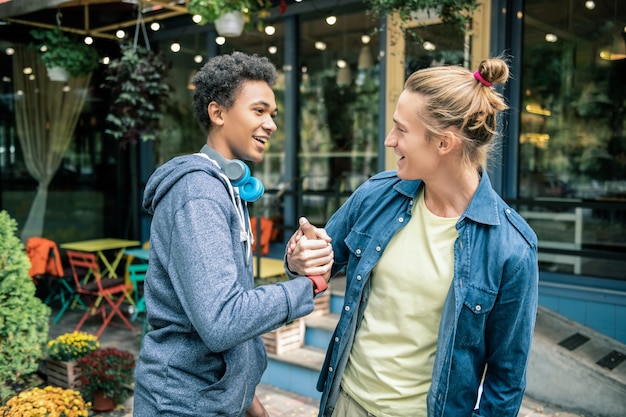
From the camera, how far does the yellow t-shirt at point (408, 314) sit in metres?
1.68

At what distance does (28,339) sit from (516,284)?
10.8ft

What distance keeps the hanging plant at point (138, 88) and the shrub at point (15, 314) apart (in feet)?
7.09

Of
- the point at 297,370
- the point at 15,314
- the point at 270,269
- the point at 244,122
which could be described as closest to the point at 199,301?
the point at 244,122

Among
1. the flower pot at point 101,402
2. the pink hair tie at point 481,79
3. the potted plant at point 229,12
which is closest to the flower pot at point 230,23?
the potted plant at point 229,12

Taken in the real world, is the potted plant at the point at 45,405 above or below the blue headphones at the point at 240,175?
below

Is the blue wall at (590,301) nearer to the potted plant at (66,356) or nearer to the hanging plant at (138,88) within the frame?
the potted plant at (66,356)

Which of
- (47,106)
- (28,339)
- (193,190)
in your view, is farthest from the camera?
(47,106)

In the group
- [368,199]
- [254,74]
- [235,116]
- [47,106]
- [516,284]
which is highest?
[47,106]

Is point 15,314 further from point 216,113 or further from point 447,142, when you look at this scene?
point 447,142

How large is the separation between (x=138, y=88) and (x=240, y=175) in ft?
15.1

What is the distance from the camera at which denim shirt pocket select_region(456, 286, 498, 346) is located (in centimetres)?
158

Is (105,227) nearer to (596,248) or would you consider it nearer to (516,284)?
(596,248)

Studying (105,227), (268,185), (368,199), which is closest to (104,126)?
(105,227)

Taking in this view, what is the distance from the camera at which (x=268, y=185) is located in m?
7.65
